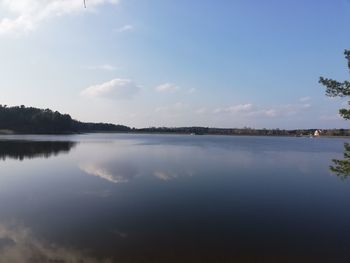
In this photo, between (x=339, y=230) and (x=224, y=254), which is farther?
(x=339, y=230)

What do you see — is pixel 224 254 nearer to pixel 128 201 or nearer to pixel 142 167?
pixel 128 201

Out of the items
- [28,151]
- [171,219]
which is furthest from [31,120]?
[171,219]

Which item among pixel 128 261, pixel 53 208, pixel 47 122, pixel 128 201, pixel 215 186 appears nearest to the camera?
pixel 128 261

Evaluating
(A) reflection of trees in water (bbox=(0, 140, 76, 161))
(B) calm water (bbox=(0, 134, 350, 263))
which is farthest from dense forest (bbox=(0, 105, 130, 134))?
(B) calm water (bbox=(0, 134, 350, 263))

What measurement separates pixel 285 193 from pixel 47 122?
152 meters

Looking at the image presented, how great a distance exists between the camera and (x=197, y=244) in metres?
13.0

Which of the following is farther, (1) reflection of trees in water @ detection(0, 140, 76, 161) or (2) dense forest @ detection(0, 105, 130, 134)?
(2) dense forest @ detection(0, 105, 130, 134)

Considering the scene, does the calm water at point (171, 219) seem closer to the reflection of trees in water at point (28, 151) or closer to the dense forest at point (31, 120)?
the reflection of trees in water at point (28, 151)

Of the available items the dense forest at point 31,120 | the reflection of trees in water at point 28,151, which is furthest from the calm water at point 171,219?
the dense forest at point 31,120

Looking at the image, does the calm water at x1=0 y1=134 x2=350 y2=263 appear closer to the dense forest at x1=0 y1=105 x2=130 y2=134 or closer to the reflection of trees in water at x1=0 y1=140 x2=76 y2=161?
the reflection of trees in water at x1=0 y1=140 x2=76 y2=161

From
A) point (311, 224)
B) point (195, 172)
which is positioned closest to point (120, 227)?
point (311, 224)

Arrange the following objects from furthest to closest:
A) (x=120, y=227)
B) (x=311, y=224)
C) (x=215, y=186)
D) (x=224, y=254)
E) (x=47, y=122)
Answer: (x=47, y=122), (x=215, y=186), (x=311, y=224), (x=120, y=227), (x=224, y=254)

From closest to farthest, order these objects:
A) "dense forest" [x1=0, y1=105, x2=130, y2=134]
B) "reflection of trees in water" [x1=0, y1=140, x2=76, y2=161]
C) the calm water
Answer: the calm water, "reflection of trees in water" [x1=0, y1=140, x2=76, y2=161], "dense forest" [x1=0, y1=105, x2=130, y2=134]

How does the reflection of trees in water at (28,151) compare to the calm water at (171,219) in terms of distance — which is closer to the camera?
the calm water at (171,219)
